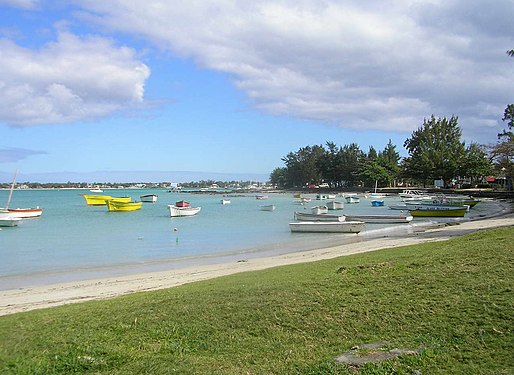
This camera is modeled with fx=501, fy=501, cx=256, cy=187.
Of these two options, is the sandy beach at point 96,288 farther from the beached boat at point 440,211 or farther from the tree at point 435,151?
the tree at point 435,151

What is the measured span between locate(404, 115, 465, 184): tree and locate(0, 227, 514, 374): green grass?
302 feet

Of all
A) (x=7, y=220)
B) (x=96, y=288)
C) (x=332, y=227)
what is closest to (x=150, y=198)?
(x=7, y=220)

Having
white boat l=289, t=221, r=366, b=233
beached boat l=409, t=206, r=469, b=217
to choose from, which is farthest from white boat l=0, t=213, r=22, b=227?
beached boat l=409, t=206, r=469, b=217

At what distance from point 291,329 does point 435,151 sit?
3955 inches

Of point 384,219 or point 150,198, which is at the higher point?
point 384,219

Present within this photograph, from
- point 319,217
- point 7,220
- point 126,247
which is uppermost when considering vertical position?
point 319,217

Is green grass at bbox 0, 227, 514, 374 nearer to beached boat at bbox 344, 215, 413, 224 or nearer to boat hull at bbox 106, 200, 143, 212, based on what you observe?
beached boat at bbox 344, 215, 413, 224

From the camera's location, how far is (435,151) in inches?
3954

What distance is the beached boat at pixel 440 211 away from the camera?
43.9 metres

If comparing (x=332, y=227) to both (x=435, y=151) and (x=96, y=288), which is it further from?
(x=435, y=151)

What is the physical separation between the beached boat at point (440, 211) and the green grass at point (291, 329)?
121 feet

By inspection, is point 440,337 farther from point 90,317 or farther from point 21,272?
point 21,272

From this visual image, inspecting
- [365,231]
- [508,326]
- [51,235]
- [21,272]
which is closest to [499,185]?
[365,231]

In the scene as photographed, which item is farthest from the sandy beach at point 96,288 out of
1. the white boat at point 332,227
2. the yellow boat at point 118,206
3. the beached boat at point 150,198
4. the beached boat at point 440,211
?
the beached boat at point 150,198
